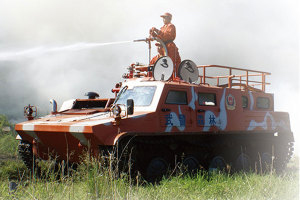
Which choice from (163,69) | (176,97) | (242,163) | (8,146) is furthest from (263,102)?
(8,146)

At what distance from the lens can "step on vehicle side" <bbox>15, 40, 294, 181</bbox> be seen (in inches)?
321

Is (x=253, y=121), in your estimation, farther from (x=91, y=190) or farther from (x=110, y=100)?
(x=91, y=190)

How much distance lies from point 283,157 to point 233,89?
11.4 feet

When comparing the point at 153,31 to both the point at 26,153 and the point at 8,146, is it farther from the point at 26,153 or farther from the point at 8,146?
the point at 8,146

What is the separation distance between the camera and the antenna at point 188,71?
1004 cm

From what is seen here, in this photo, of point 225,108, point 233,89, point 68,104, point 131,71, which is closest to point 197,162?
point 225,108

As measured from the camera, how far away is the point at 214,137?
10336 mm

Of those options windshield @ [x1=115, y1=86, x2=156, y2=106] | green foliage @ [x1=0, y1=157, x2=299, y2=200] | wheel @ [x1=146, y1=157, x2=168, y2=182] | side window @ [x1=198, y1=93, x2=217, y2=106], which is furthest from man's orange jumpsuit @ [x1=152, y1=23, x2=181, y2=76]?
green foliage @ [x1=0, y1=157, x2=299, y2=200]

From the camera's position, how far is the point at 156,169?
8.80m

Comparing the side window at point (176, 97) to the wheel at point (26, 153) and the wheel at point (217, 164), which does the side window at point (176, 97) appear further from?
the wheel at point (26, 153)

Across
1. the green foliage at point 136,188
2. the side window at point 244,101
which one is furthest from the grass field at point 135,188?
the side window at point 244,101

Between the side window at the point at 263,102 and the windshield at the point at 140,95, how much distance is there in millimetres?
4088

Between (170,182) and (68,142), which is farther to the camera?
(68,142)

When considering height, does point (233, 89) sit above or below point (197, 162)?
above
